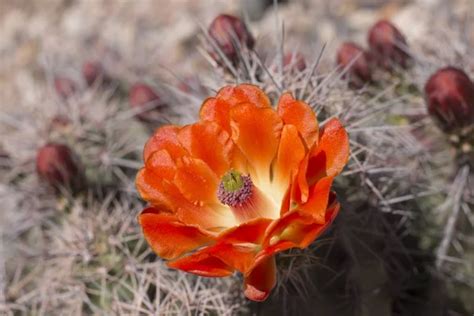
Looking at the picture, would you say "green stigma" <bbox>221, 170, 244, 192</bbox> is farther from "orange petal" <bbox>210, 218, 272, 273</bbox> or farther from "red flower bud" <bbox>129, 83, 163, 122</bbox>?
"red flower bud" <bbox>129, 83, 163, 122</bbox>

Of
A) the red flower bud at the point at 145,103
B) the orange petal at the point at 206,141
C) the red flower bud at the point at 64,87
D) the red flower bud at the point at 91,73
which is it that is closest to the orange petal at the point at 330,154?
the orange petal at the point at 206,141

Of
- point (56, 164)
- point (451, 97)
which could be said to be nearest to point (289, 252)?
point (451, 97)

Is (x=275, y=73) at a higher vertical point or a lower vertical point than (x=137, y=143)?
higher

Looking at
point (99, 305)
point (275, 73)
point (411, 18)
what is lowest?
point (99, 305)

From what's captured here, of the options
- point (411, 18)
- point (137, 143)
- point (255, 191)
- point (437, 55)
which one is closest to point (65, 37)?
point (411, 18)

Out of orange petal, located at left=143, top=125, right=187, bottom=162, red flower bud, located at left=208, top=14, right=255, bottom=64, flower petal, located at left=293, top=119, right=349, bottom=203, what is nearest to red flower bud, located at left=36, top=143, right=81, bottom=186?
red flower bud, located at left=208, top=14, right=255, bottom=64

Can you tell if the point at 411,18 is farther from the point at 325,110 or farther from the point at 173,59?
the point at 325,110

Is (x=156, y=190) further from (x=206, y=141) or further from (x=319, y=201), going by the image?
(x=319, y=201)
